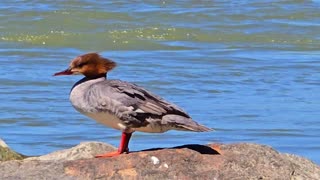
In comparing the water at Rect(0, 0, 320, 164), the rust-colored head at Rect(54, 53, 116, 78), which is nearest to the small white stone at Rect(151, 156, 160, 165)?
the rust-colored head at Rect(54, 53, 116, 78)

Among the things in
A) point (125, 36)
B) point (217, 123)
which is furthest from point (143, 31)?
point (217, 123)

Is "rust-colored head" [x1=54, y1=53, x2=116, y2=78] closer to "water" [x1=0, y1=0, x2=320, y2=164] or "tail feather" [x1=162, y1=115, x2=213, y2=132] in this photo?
"tail feather" [x1=162, y1=115, x2=213, y2=132]

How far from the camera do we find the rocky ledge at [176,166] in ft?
21.2

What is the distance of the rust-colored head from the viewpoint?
22.9 ft

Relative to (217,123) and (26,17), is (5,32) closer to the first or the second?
(26,17)

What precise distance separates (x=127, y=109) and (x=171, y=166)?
44 centimetres

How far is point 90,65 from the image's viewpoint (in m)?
6.97

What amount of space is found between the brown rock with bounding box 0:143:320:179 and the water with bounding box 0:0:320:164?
304cm

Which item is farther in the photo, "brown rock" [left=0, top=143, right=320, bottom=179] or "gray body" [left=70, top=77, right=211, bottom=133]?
"gray body" [left=70, top=77, right=211, bottom=133]

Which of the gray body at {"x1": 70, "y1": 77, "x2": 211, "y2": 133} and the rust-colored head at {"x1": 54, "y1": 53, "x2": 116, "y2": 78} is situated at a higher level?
the rust-colored head at {"x1": 54, "y1": 53, "x2": 116, "y2": 78}

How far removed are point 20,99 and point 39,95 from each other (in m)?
0.29

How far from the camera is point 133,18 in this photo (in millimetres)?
19797

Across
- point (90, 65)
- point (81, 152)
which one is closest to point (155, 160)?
point (90, 65)

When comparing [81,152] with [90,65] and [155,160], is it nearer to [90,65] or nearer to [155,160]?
[90,65]
